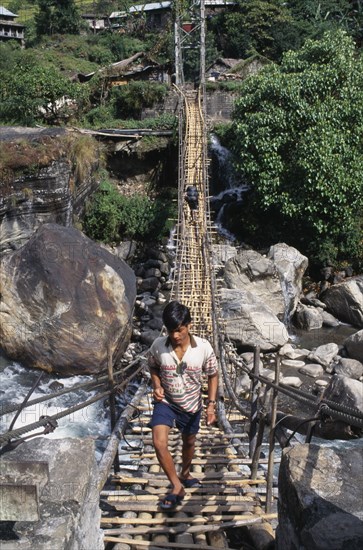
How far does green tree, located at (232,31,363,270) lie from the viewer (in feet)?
35.7

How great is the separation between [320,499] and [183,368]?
3.56 feet

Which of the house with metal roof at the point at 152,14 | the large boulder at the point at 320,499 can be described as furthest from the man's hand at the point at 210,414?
the house with metal roof at the point at 152,14

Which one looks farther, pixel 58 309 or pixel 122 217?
pixel 122 217

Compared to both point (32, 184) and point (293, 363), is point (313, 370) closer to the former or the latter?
A: point (293, 363)

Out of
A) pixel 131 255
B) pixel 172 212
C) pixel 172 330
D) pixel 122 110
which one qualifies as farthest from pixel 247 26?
pixel 172 330

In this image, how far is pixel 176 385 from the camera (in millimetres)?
2820

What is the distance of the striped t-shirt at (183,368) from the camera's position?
2.78 meters

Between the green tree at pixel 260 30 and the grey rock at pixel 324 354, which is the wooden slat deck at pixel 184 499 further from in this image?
the green tree at pixel 260 30

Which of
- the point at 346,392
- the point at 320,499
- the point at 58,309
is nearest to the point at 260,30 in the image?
the point at 58,309

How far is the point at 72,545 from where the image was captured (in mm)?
1593

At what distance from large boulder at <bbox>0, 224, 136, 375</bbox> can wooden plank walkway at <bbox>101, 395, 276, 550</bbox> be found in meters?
3.74

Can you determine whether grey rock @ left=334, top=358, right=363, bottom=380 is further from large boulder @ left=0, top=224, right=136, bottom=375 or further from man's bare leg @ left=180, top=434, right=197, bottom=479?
man's bare leg @ left=180, top=434, right=197, bottom=479

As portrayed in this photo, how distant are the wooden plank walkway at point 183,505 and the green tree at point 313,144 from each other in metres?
8.18

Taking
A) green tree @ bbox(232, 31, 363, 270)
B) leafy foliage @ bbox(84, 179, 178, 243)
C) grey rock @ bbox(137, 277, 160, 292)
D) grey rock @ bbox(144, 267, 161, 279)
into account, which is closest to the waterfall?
leafy foliage @ bbox(84, 179, 178, 243)
